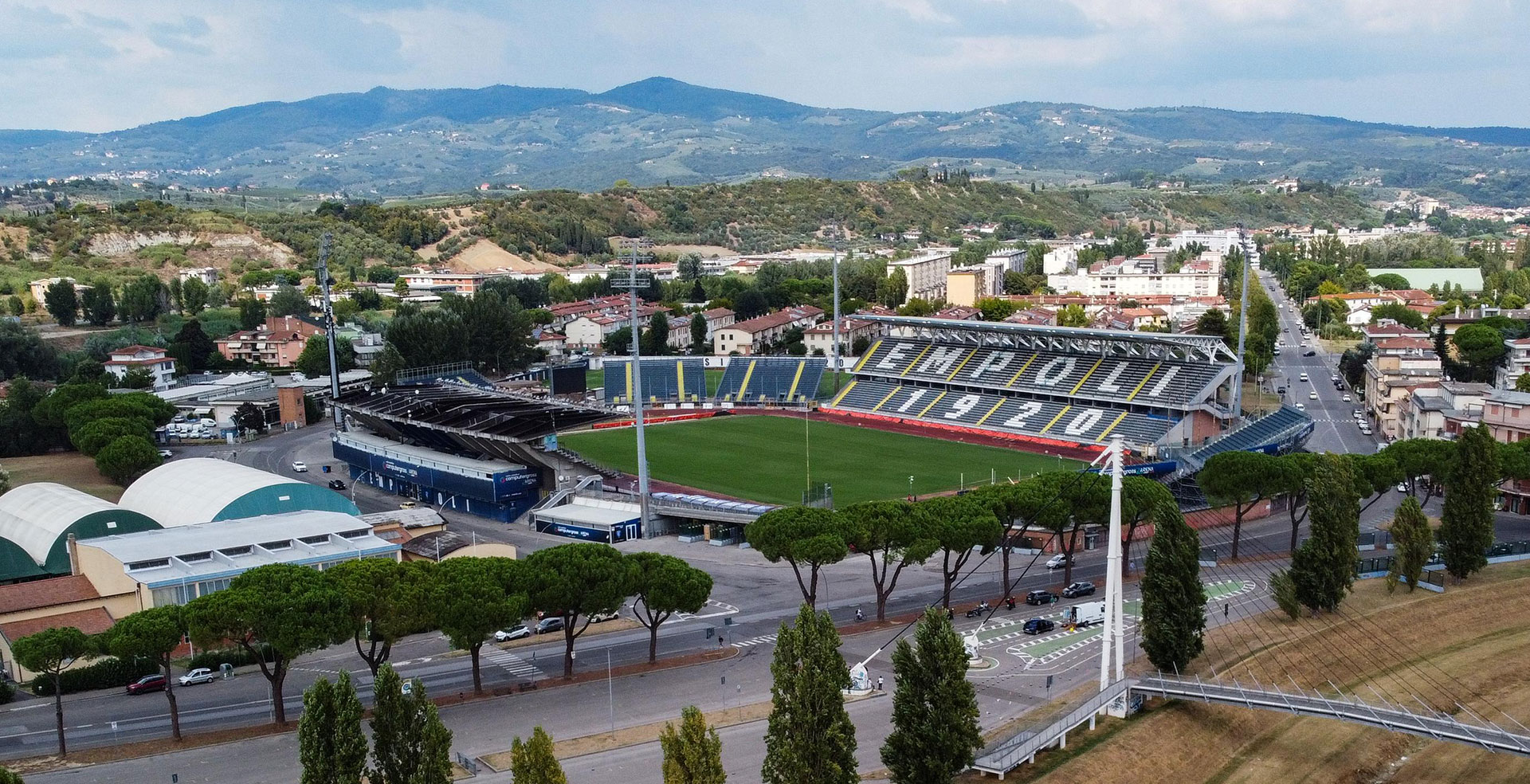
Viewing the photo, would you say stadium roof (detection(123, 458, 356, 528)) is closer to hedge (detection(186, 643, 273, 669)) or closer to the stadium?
the stadium

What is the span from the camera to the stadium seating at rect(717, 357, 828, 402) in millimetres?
65312

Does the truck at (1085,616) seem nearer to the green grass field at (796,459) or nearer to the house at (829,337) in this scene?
the green grass field at (796,459)

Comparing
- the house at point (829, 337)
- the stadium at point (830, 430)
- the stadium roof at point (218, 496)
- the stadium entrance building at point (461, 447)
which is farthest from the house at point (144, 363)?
the house at point (829, 337)

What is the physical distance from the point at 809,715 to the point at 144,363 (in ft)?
219

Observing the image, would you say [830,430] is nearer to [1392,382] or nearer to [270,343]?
[1392,382]

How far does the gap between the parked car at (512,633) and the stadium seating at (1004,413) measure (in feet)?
92.6

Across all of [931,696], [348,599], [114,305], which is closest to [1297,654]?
[931,696]

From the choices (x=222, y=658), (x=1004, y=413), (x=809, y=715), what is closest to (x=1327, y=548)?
(x=809, y=715)

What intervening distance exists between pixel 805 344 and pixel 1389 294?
1956 inches

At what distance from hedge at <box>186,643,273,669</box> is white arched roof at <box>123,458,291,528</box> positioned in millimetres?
9124

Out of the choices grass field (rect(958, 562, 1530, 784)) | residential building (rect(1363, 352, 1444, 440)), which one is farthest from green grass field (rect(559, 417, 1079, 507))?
residential building (rect(1363, 352, 1444, 440))

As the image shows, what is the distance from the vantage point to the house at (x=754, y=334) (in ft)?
275

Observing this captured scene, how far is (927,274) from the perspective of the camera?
112 meters

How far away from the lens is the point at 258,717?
995 inches
